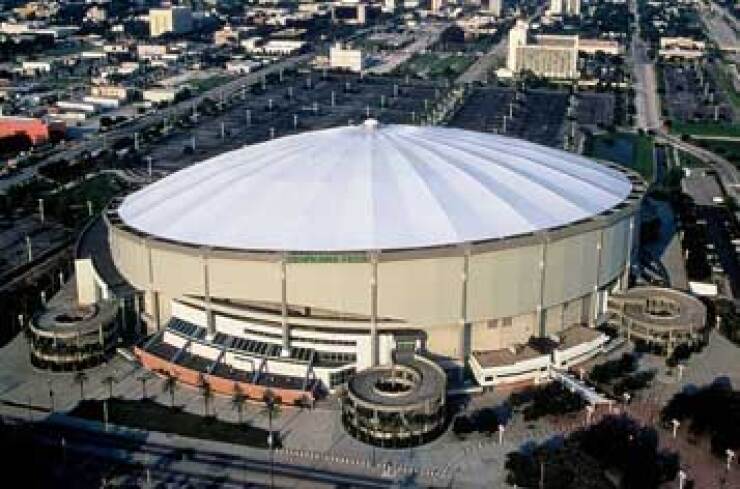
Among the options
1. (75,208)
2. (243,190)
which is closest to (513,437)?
(243,190)

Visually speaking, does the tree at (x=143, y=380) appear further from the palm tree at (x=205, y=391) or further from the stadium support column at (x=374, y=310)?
the stadium support column at (x=374, y=310)

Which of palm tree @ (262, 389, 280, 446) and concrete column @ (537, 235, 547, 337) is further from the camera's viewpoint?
concrete column @ (537, 235, 547, 337)

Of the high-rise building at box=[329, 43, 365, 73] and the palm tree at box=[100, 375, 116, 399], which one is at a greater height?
the high-rise building at box=[329, 43, 365, 73]

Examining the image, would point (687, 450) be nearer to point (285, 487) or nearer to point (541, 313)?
point (541, 313)

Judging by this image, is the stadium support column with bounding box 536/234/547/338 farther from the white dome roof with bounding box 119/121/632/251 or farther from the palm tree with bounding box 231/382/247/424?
the palm tree with bounding box 231/382/247/424

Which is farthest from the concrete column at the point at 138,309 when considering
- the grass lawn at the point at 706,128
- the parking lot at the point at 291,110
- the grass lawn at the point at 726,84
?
the grass lawn at the point at 726,84

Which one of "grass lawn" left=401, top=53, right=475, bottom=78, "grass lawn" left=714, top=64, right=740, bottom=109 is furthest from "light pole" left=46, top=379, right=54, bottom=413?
"grass lawn" left=401, top=53, right=475, bottom=78

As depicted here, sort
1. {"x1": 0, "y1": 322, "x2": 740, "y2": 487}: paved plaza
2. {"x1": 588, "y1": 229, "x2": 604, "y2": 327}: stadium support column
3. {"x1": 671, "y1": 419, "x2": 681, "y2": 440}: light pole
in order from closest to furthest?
{"x1": 0, "y1": 322, "x2": 740, "y2": 487}: paved plaza, {"x1": 671, "y1": 419, "x2": 681, "y2": 440}: light pole, {"x1": 588, "y1": 229, "x2": 604, "y2": 327}: stadium support column

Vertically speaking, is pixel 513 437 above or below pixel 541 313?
below
